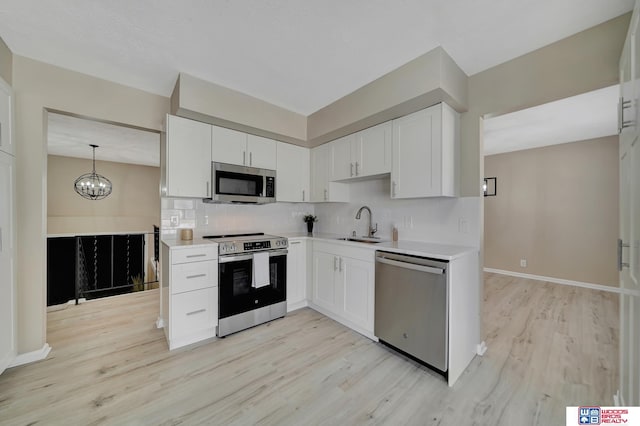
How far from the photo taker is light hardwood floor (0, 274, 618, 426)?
1.59 metres

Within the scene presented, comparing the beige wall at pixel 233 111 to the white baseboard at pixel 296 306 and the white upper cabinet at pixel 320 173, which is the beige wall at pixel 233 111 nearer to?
the white upper cabinet at pixel 320 173

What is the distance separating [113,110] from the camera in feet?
8.04

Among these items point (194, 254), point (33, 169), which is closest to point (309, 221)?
point (194, 254)

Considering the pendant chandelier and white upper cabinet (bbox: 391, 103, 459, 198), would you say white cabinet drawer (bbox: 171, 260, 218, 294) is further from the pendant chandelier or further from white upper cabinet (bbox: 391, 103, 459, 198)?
the pendant chandelier

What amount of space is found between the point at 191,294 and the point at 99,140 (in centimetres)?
390

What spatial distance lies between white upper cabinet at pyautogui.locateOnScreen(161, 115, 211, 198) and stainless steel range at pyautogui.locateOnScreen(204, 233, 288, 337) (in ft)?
2.04

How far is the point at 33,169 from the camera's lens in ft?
6.98

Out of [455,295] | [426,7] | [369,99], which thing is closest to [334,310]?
[455,295]

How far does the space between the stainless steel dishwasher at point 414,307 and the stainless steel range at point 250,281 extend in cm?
115

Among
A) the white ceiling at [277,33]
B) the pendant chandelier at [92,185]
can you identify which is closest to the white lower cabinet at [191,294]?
the white ceiling at [277,33]

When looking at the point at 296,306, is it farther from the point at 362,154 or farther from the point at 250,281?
the point at 362,154

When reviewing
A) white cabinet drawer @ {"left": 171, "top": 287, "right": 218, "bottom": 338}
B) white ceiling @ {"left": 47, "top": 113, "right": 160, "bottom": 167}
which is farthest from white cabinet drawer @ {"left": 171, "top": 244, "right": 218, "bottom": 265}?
white ceiling @ {"left": 47, "top": 113, "right": 160, "bottom": 167}

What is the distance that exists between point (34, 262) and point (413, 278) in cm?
324

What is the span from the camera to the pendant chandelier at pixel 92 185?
17.5 feet
